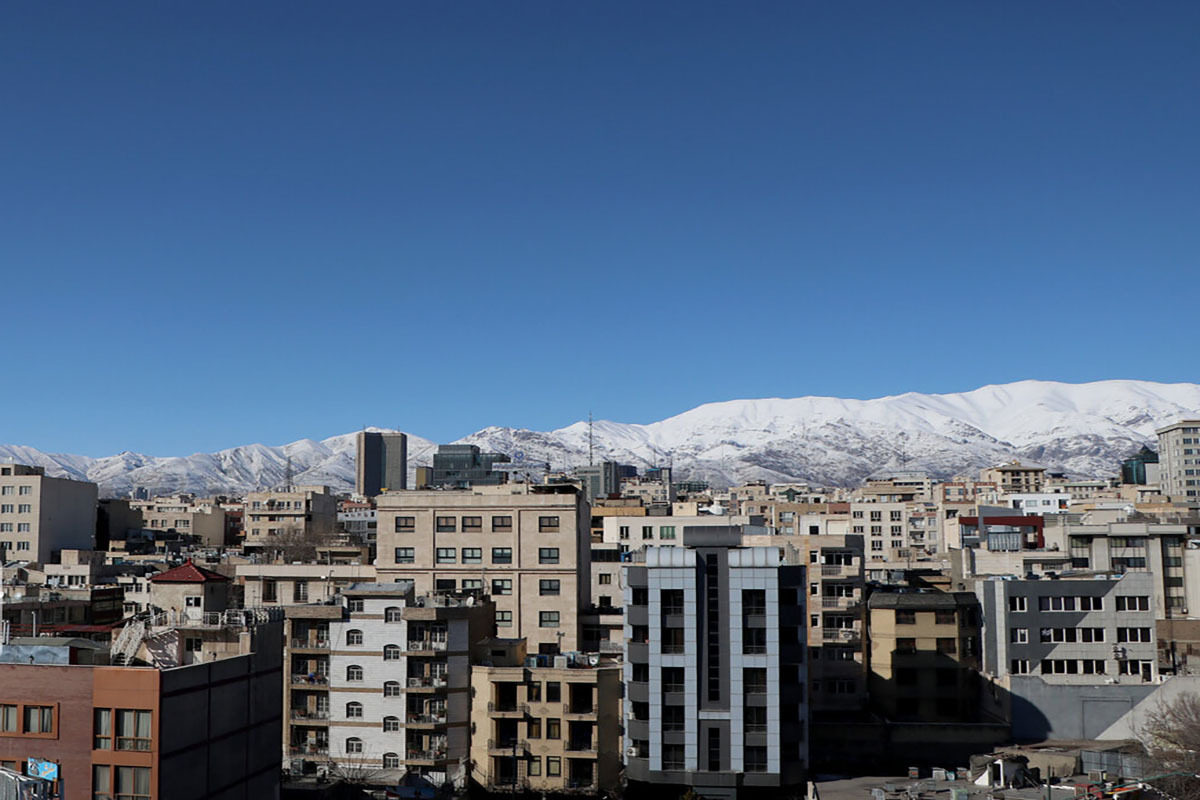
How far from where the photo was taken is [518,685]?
55781mm

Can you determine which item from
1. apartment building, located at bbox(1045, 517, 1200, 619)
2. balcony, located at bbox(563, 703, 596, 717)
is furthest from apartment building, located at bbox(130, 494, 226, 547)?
apartment building, located at bbox(1045, 517, 1200, 619)

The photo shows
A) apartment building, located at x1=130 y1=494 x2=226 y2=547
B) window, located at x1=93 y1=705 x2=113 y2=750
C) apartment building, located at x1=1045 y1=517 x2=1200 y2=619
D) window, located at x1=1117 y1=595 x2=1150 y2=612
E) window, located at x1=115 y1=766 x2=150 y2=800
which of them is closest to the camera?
window, located at x1=115 y1=766 x2=150 y2=800

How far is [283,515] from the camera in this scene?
14738cm

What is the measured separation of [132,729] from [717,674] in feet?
88.6

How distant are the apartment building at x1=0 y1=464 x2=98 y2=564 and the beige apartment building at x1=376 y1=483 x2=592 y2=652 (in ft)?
195

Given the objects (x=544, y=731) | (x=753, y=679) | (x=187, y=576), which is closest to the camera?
(x=753, y=679)

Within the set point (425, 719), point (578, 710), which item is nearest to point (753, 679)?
point (578, 710)

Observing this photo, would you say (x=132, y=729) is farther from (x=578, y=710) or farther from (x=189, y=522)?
(x=189, y=522)

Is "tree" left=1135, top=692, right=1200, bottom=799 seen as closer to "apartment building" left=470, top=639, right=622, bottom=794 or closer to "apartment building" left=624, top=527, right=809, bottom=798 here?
"apartment building" left=624, top=527, right=809, bottom=798

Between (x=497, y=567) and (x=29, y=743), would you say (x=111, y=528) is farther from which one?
(x=29, y=743)

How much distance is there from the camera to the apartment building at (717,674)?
5375 cm

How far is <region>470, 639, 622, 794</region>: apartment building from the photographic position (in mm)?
55031

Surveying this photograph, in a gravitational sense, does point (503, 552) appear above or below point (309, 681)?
above

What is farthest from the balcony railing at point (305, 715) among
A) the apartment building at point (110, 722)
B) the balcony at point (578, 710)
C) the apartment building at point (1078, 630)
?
the apartment building at point (1078, 630)
